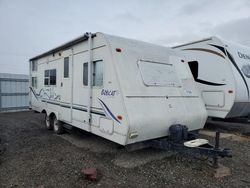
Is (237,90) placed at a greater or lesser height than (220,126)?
greater

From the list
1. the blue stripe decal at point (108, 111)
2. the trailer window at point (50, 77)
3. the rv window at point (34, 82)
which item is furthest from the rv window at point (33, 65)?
the blue stripe decal at point (108, 111)

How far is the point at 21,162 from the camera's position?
5.02 meters

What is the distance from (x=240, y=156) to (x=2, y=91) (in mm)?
13708

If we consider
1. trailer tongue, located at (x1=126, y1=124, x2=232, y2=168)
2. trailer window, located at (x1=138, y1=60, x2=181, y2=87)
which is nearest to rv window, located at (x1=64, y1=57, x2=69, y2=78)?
trailer window, located at (x1=138, y1=60, x2=181, y2=87)

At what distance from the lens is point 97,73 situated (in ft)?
18.2

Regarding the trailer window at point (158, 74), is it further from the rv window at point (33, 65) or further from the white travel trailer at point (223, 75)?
the rv window at point (33, 65)

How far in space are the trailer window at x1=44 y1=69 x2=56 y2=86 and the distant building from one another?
24.5ft

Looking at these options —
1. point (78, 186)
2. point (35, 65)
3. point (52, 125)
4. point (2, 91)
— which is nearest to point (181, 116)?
point (78, 186)

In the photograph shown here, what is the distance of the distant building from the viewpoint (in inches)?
562

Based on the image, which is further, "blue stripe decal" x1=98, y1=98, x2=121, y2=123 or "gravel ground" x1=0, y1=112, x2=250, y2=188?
"blue stripe decal" x1=98, y1=98, x2=121, y2=123

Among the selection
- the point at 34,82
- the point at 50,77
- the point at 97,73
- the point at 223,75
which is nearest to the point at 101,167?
the point at 97,73

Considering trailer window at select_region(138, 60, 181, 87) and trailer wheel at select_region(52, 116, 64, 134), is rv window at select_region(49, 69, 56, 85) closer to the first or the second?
trailer wheel at select_region(52, 116, 64, 134)

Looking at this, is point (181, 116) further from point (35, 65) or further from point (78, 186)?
point (35, 65)

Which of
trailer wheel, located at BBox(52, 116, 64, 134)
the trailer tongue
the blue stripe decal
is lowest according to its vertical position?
trailer wheel, located at BBox(52, 116, 64, 134)
